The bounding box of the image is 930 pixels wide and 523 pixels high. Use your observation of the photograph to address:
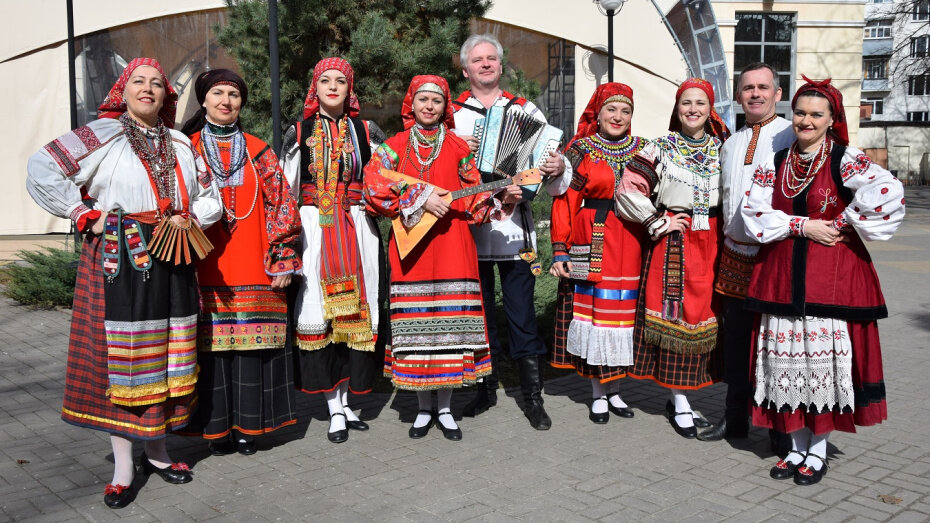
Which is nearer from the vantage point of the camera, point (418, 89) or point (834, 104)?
point (834, 104)

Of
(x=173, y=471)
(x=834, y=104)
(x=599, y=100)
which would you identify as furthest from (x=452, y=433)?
(x=834, y=104)

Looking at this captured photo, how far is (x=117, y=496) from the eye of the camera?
3668 mm

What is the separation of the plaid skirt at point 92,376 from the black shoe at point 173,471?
0.32m

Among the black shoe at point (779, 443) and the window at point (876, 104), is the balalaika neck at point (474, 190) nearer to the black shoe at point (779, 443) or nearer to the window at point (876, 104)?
the black shoe at point (779, 443)

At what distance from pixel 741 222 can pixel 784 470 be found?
4.28 feet

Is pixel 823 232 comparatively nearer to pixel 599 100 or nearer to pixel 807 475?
pixel 807 475

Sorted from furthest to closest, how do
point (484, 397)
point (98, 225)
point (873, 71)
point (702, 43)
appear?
point (873, 71) < point (702, 43) < point (484, 397) < point (98, 225)

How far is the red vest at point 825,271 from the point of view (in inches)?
148

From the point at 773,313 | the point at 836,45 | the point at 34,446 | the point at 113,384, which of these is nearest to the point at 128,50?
the point at 34,446

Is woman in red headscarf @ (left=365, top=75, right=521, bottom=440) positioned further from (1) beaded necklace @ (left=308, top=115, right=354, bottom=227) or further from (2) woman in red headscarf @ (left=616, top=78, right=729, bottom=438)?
(2) woman in red headscarf @ (left=616, top=78, right=729, bottom=438)

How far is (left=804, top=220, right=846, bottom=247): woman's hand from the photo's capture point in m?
3.74

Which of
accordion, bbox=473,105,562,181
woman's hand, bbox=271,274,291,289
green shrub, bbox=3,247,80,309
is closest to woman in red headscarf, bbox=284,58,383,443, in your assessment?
woman's hand, bbox=271,274,291,289

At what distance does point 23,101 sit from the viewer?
14516 millimetres

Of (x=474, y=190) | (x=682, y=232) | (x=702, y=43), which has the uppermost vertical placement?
(x=702, y=43)
